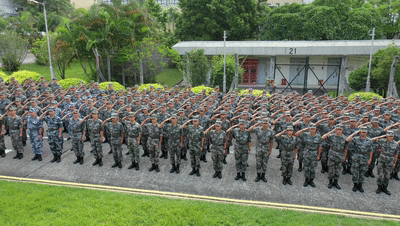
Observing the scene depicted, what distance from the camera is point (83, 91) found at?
13945 millimetres

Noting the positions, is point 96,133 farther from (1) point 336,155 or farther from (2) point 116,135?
(1) point 336,155

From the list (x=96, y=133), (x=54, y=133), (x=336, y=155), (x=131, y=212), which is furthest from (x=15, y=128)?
(x=336, y=155)

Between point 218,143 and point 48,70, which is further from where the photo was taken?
point 48,70

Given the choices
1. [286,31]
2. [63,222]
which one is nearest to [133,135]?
[63,222]

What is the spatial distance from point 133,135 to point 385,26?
35259 millimetres

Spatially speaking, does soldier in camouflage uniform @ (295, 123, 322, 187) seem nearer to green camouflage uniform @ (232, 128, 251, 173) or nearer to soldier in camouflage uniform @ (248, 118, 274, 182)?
soldier in camouflage uniform @ (248, 118, 274, 182)

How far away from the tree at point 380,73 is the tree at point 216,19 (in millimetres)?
12723

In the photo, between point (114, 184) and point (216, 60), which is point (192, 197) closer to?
point (114, 184)

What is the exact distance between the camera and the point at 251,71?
25.5 metres

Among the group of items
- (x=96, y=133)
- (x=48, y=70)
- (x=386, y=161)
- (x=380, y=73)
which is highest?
(x=380, y=73)

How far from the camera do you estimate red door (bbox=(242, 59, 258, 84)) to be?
25.1 meters

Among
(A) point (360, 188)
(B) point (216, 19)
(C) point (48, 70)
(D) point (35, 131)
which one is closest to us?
(A) point (360, 188)

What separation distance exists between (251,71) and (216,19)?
7226 millimetres

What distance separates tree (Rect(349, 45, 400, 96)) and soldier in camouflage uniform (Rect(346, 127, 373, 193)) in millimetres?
10128
